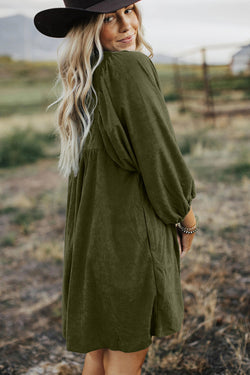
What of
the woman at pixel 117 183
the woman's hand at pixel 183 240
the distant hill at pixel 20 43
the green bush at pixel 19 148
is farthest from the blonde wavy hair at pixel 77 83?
the distant hill at pixel 20 43

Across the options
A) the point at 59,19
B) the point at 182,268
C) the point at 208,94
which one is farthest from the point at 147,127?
the point at 208,94

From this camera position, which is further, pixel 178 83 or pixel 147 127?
pixel 178 83

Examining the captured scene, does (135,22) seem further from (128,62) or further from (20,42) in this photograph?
(20,42)

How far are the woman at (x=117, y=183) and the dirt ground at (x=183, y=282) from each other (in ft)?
3.21

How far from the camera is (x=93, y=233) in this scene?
4.11 ft

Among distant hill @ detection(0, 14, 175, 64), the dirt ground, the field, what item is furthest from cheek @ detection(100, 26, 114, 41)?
distant hill @ detection(0, 14, 175, 64)

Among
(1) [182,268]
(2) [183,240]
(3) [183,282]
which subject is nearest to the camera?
(2) [183,240]

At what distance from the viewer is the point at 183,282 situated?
296cm

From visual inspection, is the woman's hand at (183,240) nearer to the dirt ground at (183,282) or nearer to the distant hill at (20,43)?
the dirt ground at (183,282)

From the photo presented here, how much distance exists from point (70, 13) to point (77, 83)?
219 millimetres

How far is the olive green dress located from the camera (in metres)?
1.17

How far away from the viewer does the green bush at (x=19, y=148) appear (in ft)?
23.2

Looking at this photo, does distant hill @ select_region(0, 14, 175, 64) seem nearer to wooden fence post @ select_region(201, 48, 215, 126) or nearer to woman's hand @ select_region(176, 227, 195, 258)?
wooden fence post @ select_region(201, 48, 215, 126)

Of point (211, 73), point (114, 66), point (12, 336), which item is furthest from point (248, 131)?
point (114, 66)
